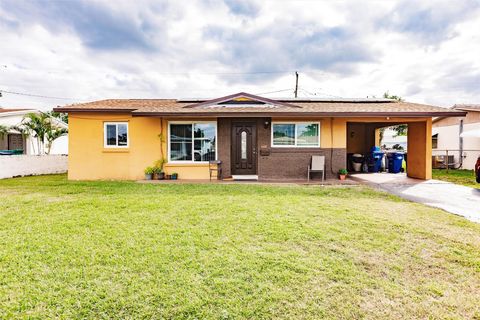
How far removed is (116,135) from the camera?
11445 millimetres

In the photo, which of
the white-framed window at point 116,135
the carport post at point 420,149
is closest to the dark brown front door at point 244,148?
the white-framed window at point 116,135

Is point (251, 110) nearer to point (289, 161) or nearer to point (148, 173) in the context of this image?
point (289, 161)

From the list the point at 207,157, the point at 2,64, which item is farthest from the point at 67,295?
the point at 2,64

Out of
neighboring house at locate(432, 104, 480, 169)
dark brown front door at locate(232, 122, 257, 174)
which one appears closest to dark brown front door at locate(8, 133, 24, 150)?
dark brown front door at locate(232, 122, 257, 174)

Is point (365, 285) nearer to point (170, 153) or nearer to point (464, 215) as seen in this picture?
point (464, 215)

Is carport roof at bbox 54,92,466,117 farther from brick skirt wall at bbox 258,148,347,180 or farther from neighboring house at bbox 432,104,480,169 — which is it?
neighboring house at bbox 432,104,480,169

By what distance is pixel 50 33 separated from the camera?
1321cm

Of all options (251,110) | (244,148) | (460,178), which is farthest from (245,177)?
(460,178)

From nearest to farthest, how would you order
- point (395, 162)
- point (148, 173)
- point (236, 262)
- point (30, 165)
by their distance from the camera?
point (236, 262), point (148, 173), point (30, 165), point (395, 162)

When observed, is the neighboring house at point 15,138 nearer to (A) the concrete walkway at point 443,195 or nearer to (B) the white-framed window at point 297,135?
(B) the white-framed window at point 297,135

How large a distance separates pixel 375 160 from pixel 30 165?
18317 mm

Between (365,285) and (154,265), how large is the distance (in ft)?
7.81

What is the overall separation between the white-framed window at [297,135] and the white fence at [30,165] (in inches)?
493

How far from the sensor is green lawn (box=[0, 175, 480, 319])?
2396 mm
